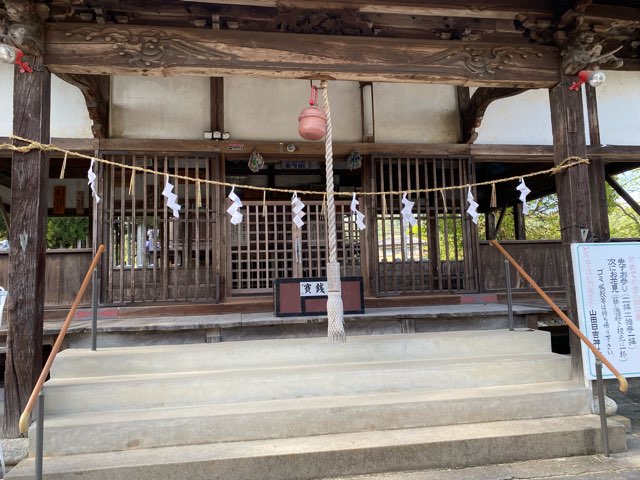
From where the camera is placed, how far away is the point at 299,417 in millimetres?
3521

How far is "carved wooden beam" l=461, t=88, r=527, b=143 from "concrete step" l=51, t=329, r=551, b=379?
358 centimetres

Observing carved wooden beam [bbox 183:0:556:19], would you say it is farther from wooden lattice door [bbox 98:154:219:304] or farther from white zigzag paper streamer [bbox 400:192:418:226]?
wooden lattice door [bbox 98:154:219:304]

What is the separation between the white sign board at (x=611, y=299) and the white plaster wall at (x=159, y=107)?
5654 mm

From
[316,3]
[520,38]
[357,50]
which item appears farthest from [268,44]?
[520,38]

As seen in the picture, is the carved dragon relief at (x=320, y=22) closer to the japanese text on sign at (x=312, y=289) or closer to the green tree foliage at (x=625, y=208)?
the japanese text on sign at (x=312, y=289)

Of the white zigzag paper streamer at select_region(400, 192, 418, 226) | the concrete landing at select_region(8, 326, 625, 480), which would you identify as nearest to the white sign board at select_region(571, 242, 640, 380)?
the concrete landing at select_region(8, 326, 625, 480)

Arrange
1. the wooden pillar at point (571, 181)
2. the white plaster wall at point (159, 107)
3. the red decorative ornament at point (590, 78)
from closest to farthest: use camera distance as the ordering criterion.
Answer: the red decorative ornament at point (590, 78), the wooden pillar at point (571, 181), the white plaster wall at point (159, 107)

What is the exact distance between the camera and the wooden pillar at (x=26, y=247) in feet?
11.7

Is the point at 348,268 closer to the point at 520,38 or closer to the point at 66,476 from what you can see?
the point at 520,38

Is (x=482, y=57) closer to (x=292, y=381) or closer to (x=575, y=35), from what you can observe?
(x=575, y=35)

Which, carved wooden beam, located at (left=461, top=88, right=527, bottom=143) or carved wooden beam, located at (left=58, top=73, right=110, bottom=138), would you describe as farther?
carved wooden beam, located at (left=461, top=88, right=527, bottom=143)

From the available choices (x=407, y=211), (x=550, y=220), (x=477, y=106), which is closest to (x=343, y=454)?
(x=407, y=211)

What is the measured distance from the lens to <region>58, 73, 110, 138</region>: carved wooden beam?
18.7 ft

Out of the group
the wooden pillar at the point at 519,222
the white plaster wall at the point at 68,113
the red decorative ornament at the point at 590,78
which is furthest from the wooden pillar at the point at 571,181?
the wooden pillar at the point at 519,222
